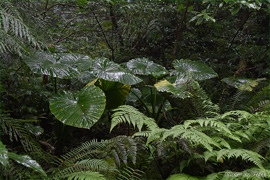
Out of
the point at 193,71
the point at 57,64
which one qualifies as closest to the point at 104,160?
the point at 57,64

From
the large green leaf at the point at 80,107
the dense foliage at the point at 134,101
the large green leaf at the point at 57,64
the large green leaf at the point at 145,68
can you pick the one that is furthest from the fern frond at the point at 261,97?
the large green leaf at the point at 57,64

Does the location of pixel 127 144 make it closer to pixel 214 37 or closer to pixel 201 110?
pixel 201 110

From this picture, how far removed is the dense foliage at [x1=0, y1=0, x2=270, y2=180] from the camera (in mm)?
1241

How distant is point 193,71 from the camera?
242 cm

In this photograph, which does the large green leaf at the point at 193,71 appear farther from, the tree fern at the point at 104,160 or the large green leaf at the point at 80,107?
the tree fern at the point at 104,160

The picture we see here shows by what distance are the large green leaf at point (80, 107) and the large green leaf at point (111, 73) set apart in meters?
0.25

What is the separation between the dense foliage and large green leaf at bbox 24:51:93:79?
0.01 metres

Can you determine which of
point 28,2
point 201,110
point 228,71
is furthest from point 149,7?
point 201,110

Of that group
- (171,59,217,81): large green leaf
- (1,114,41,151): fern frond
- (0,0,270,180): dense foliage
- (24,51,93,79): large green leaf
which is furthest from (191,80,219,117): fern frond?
(1,114,41,151): fern frond

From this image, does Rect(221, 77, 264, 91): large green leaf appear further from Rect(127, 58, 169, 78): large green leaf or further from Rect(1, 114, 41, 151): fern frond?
Rect(1, 114, 41, 151): fern frond

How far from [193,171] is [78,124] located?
0.93m

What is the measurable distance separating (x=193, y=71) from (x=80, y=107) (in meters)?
1.51

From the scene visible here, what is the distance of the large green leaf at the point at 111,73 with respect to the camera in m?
2.01

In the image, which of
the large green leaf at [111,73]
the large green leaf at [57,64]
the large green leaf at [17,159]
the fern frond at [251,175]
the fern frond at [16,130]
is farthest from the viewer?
the large green leaf at [111,73]
